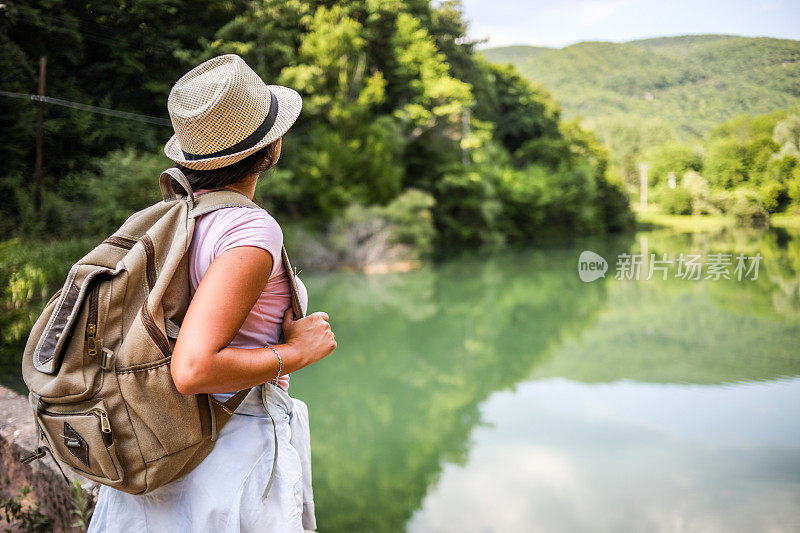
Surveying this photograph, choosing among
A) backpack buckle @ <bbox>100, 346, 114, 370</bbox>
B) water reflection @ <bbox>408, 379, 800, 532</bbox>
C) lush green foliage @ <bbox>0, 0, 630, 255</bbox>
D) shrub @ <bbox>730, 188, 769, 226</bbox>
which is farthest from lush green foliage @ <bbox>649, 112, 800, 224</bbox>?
backpack buckle @ <bbox>100, 346, 114, 370</bbox>

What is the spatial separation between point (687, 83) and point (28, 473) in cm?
1069

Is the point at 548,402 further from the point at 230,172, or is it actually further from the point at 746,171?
the point at 230,172

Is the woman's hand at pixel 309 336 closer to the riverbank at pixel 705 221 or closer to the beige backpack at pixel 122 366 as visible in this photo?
the beige backpack at pixel 122 366

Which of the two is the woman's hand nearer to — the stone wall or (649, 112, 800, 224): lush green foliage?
the stone wall

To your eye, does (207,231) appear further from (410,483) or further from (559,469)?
(559,469)

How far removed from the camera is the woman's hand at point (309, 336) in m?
0.93

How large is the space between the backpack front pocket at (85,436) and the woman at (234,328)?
116 millimetres

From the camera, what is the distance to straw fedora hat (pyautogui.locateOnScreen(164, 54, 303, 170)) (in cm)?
88

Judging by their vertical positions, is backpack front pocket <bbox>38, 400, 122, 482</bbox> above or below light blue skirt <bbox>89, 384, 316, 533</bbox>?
above

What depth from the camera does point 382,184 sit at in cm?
1422

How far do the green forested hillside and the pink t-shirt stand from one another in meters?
8.73

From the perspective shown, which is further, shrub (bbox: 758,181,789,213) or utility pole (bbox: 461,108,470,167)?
utility pole (bbox: 461,108,470,167)

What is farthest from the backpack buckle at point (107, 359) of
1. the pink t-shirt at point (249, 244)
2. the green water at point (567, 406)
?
the green water at point (567, 406)

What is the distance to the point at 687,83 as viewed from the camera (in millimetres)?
9984
